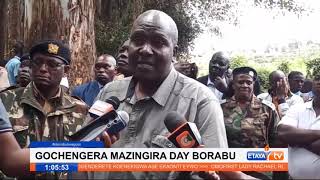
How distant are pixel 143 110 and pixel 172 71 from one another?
0.26 m

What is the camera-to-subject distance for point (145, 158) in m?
2.21

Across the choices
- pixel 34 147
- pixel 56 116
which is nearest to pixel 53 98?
pixel 56 116

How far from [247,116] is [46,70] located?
2170mm

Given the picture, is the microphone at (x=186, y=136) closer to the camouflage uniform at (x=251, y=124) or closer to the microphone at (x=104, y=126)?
the microphone at (x=104, y=126)

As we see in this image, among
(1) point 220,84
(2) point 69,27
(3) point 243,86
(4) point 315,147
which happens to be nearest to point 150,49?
(4) point 315,147

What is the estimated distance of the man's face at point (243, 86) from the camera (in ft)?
15.9

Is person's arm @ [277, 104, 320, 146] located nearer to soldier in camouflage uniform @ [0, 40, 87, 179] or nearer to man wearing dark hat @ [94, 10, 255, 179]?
soldier in camouflage uniform @ [0, 40, 87, 179]

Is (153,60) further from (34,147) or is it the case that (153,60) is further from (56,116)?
(56,116)

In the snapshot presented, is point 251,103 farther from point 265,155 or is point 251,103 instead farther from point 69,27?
point 69,27

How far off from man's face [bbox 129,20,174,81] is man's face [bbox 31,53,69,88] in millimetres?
1306

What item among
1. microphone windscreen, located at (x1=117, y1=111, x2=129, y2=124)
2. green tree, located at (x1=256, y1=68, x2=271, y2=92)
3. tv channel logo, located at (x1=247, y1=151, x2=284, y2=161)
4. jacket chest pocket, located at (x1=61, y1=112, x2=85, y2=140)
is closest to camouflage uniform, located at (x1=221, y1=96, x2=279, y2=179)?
jacket chest pocket, located at (x1=61, y1=112, x2=85, y2=140)

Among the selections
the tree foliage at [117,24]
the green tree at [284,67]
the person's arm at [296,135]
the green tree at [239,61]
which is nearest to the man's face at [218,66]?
the person's arm at [296,135]

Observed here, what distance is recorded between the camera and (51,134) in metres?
3.31

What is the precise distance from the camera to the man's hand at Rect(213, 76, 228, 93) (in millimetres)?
5867
